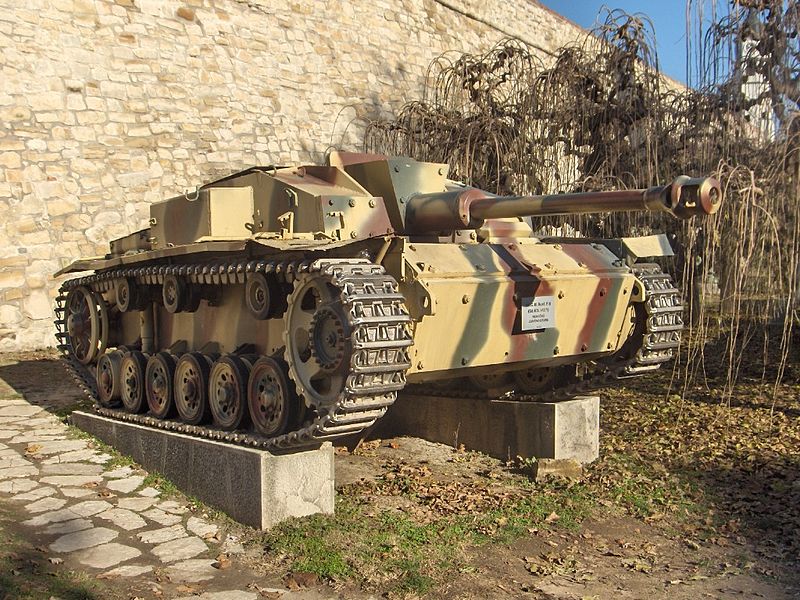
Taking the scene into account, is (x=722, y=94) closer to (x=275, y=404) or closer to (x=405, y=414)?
(x=405, y=414)

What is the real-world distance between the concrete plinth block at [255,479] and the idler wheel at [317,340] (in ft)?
1.49

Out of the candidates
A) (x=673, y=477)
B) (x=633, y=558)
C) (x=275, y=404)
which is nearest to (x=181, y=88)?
(x=275, y=404)

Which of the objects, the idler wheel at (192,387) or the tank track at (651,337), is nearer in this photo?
the idler wheel at (192,387)

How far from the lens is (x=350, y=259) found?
5598 millimetres

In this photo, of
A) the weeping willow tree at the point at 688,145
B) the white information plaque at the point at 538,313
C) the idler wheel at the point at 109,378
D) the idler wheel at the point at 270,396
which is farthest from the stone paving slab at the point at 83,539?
the weeping willow tree at the point at 688,145

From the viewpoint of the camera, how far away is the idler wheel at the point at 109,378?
317 inches

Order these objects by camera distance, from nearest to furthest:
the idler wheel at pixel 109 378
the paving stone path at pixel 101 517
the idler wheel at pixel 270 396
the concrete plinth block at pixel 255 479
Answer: the paving stone path at pixel 101 517
the concrete plinth block at pixel 255 479
the idler wheel at pixel 270 396
the idler wheel at pixel 109 378

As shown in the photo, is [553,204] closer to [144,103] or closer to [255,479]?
[255,479]

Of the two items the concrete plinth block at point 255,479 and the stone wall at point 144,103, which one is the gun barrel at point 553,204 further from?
the stone wall at point 144,103

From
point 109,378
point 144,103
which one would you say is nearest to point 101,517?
point 109,378

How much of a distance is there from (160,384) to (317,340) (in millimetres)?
2447

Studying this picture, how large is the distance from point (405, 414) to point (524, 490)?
205 centimetres

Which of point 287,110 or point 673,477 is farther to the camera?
point 287,110

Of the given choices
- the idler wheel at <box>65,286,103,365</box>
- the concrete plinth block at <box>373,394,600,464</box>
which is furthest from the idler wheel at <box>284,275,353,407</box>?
the idler wheel at <box>65,286,103,365</box>
